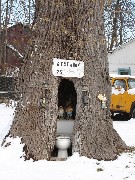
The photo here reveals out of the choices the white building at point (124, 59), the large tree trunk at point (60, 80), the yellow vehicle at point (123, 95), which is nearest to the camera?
the large tree trunk at point (60, 80)

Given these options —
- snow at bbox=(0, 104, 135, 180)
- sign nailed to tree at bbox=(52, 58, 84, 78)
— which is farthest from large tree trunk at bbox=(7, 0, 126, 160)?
snow at bbox=(0, 104, 135, 180)

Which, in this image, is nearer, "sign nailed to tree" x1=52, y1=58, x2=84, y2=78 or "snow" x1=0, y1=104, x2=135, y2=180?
"snow" x1=0, y1=104, x2=135, y2=180

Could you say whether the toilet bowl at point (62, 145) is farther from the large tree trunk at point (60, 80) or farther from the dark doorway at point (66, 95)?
the dark doorway at point (66, 95)

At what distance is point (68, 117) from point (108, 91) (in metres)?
1.26

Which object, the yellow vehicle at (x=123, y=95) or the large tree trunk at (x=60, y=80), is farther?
the yellow vehicle at (x=123, y=95)

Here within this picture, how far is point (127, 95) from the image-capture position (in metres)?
14.8

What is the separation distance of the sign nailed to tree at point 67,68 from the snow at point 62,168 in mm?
1426

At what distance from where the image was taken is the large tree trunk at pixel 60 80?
7.26 meters

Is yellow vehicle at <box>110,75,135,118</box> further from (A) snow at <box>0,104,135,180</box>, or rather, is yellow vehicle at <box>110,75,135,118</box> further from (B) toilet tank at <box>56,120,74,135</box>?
(A) snow at <box>0,104,135,180</box>

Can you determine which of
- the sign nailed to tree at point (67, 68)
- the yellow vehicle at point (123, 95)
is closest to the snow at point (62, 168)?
the sign nailed to tree at point (67, 68)

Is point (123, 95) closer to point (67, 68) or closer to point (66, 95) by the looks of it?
point (66, 95)

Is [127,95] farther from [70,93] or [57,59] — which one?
[57,59]

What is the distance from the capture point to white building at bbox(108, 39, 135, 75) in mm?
25578

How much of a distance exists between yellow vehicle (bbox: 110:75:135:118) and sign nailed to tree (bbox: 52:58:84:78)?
24.5ft
